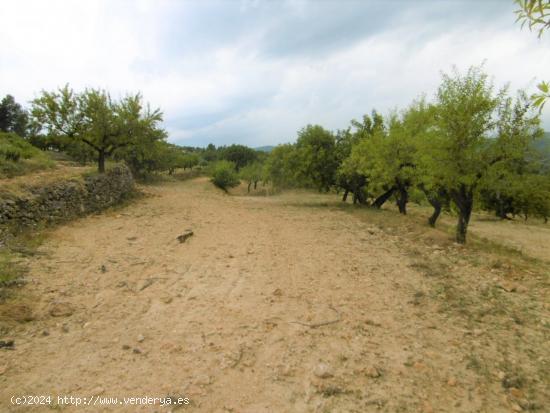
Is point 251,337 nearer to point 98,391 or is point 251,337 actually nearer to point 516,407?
point 98,391

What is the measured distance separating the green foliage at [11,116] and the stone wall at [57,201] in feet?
105

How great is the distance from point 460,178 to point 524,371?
576 centimetres

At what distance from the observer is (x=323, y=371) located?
3570mm

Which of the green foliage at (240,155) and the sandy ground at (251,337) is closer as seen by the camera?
the sandy ground at (251,337)

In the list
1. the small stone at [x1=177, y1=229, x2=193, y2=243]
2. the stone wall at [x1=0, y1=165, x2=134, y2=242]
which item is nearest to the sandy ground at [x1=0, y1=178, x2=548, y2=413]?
the small stone at [x1=177, y1=229, x2=193, y2=243]

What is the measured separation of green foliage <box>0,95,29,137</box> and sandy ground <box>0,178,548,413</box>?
3976cm

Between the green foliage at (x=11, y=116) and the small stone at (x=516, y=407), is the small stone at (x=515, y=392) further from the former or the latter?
the green foliage at (x=11, y=116)

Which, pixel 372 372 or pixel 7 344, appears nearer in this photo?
pixel 372 372

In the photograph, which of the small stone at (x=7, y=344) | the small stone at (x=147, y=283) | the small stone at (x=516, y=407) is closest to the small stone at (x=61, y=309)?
the small stone at (x=7, y=344)

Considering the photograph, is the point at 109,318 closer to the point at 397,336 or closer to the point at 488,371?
the point at 397,336

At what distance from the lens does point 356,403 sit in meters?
3.11

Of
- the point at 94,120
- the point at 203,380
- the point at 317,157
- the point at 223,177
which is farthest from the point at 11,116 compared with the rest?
the point at 203,380

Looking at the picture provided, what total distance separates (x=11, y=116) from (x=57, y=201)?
3753 centimetres

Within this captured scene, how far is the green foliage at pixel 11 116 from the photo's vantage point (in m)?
36.1
